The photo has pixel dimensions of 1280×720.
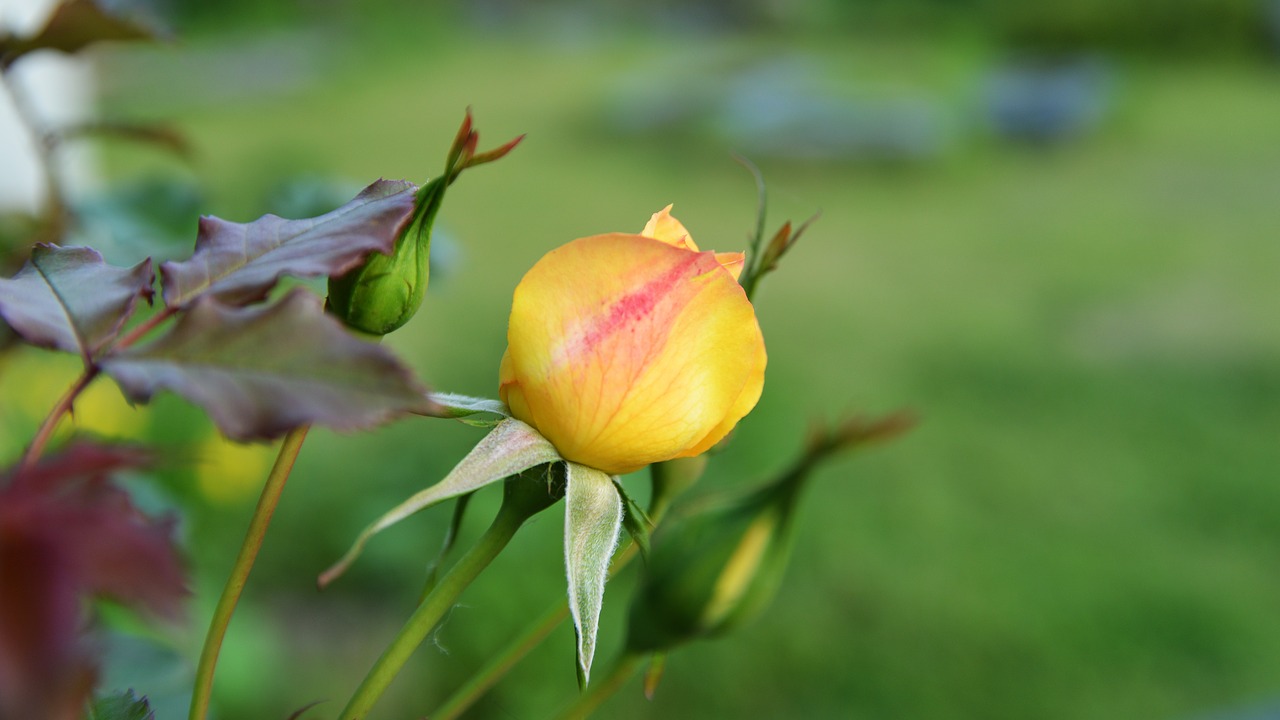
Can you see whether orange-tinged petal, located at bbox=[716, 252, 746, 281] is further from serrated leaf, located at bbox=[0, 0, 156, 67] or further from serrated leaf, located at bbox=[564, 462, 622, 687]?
serrated leaf, located at bbox=[0, 0, 156, 67]

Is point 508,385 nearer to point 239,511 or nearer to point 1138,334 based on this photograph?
point 239,511

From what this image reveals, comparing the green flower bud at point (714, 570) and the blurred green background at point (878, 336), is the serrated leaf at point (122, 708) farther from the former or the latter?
the green flower bud at point (714, 570)

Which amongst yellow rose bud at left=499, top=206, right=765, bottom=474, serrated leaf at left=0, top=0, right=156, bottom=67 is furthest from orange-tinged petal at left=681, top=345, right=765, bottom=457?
serrated leaf at left=0, top=0, right=156, bottom=67

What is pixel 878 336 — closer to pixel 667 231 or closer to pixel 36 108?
pixel 36 108

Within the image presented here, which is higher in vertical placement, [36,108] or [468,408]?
[468,408]

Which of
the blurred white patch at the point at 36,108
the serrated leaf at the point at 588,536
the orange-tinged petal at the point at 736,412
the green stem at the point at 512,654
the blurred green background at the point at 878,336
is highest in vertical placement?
the orange-tinged petal at the point at 736,412

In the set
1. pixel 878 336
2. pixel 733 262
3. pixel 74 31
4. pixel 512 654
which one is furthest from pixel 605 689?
pixel 878 336

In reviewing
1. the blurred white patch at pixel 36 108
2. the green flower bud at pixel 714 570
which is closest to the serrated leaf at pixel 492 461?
the green flower bud at pixel 714 570
